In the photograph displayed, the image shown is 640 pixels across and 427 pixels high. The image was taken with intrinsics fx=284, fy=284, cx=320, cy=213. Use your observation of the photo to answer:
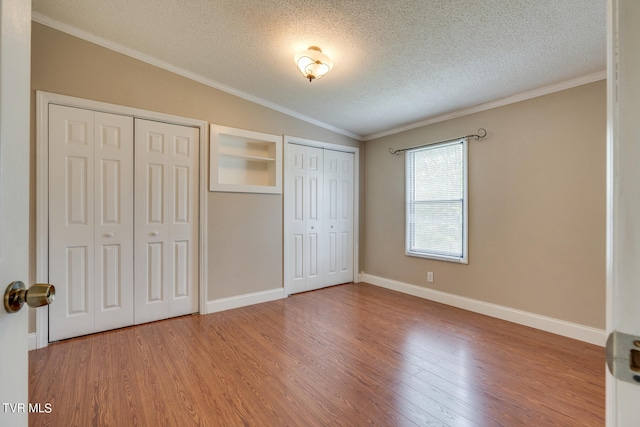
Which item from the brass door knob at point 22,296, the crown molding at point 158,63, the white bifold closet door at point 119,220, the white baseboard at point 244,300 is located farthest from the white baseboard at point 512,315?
the brass door knob at point 22,296

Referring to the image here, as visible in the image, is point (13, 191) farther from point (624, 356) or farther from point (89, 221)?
point (89, 221)

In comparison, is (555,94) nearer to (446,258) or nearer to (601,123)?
(601,123)

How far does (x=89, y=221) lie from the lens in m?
2.65

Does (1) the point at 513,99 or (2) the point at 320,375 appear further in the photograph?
(1) the point at 513,99

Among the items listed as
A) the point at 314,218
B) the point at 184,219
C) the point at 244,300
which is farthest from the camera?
the point at 314,218

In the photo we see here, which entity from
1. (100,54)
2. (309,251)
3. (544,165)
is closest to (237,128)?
(100,54)

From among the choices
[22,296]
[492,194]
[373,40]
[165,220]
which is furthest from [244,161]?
[22,296]

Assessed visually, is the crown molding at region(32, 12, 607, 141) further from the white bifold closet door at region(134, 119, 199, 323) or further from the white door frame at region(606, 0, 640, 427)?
the white door frame at region(606, 0, 640, 427)

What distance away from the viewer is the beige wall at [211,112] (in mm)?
2488

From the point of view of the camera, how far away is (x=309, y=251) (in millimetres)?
4172

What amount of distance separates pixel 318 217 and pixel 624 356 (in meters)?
3.86

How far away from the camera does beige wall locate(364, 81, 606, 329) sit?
255 centimetres

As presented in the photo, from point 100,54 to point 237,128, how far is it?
1.40 m

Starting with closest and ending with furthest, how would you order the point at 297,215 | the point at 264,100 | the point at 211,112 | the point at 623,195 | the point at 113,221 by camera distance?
the point at 623,195 → the point at 113,221 → the point at 211,112 → the point at 264,100 → the point at 297,215
